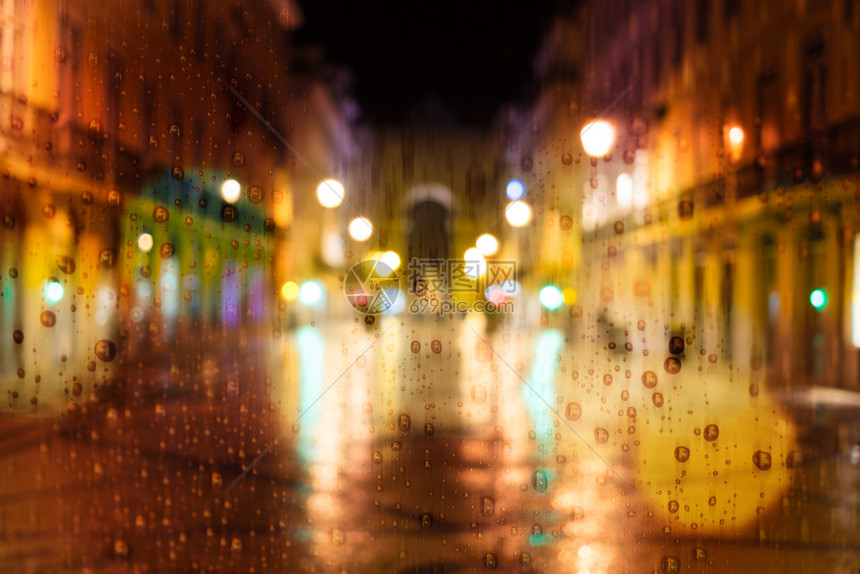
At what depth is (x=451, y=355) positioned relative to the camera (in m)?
11.6

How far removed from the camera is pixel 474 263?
514 cm

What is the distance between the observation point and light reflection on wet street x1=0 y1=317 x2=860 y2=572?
2.52m

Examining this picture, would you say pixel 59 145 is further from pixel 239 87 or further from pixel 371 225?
pixel 371 225

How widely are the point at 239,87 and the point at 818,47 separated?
7420 mm

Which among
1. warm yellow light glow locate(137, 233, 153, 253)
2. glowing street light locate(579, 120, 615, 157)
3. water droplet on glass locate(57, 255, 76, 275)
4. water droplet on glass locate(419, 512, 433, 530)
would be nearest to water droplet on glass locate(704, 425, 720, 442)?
glowing street light locate(579, 120, 615, 157)

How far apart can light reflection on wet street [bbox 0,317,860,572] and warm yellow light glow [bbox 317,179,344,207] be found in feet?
5.36

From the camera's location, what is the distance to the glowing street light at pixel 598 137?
3.29m

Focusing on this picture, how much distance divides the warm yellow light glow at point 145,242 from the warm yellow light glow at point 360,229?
3.77ft

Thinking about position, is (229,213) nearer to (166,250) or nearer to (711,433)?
(166,250)

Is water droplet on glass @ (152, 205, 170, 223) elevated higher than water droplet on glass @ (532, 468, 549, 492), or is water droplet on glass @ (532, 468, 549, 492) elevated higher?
water droplet on glass @ (152, 205, 170, 223)

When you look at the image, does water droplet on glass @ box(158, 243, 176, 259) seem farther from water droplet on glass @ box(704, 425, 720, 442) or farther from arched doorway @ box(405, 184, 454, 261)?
water droplet on glass @ box(704, 425, 720, 442)

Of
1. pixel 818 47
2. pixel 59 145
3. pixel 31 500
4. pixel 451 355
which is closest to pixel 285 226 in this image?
pixel 59 145

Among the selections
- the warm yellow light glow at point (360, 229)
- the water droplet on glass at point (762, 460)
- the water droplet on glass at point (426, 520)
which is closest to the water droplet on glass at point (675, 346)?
the water droplet on glass at point (762, 460)

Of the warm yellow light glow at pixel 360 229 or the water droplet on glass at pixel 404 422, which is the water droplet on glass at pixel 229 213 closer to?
the warm yellow light glow at pixel 360 229
